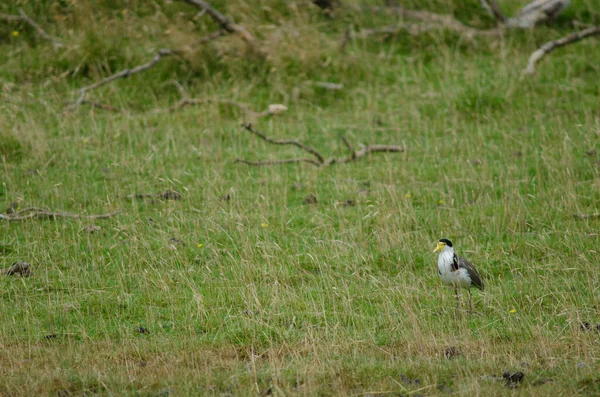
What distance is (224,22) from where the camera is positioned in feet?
39.6

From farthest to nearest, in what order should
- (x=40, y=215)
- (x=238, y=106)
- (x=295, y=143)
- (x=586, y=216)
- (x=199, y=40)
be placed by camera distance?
1. (x=199, y=40)
2. (x=238, y=106)
3. (x=295, y=143)
4. (x=40, y=215)
5. (x=586, y=216)

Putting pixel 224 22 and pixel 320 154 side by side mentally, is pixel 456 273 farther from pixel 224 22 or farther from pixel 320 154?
pixel 224 22

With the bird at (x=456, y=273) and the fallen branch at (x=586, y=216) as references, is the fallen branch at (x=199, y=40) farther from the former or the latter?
the bird at (x=456, y=273)

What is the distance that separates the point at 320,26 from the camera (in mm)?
13625

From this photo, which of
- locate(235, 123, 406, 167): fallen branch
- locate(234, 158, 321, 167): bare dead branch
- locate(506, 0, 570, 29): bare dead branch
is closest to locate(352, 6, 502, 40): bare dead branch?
locate(506, 0, 570, 29): bare dead branch

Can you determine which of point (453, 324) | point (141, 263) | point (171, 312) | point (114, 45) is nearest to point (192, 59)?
point (114, 45)

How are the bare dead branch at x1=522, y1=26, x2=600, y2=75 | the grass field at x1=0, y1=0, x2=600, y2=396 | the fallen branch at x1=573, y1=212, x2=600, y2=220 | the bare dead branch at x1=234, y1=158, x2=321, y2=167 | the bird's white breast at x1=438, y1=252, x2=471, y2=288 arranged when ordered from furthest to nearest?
the bare dead branch at x1=522, y1=26, x2=600, y2=75 < the bare dead branch at x1=234, y1=158, x2=321, y2=167 < the fallen branch at x1=573, y1=212, x2=600, y2=220 < the bird's white breast at x1=438, y1=252, x2=471, y2=288 < the grass field at x1=0, y1=0, x2=600, y2=396

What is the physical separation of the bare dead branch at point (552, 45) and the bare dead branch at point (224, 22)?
425 centimetres

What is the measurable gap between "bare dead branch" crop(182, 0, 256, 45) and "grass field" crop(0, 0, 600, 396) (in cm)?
24

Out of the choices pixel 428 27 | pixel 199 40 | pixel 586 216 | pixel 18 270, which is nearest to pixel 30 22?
pixel 199 40

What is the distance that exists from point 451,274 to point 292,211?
8.19ft

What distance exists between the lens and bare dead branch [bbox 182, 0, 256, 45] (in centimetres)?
1191

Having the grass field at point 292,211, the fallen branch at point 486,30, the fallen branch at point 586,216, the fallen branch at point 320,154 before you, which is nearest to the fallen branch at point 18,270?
the grass field at point 292,211

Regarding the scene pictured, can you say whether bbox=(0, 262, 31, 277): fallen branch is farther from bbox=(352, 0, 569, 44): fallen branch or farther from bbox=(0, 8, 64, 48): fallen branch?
bbox=(352, 0, 569, 44): fallen branch
